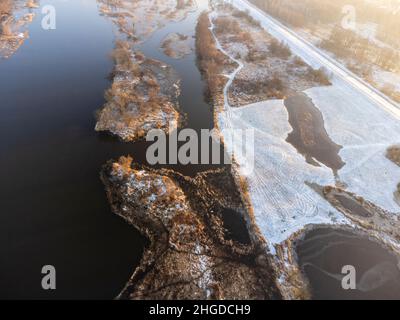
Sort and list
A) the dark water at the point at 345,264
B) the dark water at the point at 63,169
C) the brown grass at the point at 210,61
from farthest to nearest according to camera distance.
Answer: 1. the brown grass at the point at 210,61
2. the dark water at the point at 63,169
3. the dark water at the point at 345,264

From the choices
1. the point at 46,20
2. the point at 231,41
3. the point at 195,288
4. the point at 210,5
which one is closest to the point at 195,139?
the point at 195,288

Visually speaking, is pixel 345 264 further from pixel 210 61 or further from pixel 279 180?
pixel 210 61

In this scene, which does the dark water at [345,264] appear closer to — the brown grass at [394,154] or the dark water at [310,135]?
the dark water at [310,135]

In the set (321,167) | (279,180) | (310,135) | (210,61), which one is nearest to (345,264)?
(279,180)

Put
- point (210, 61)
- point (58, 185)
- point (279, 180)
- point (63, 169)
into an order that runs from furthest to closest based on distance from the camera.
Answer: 1. point (210, 61)
2. point (279, 180)
3. point (63, 169)
4. point (58, 185)

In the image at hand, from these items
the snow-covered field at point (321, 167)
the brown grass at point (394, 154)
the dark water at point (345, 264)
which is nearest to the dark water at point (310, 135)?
the snow-covered field at point (321, 167)

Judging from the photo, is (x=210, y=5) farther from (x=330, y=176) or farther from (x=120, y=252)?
(x=120, y=252)
